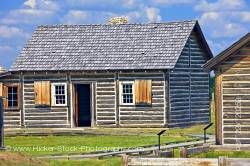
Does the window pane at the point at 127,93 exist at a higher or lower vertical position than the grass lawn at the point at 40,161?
higher

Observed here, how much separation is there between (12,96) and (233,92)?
1776 cm

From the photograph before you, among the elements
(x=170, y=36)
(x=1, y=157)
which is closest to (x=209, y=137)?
(x=170, y=36)

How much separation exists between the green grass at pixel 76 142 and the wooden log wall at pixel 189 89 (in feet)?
16.2

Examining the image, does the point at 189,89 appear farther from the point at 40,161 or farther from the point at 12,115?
the point at 40,161

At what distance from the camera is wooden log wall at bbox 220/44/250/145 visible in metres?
31.4

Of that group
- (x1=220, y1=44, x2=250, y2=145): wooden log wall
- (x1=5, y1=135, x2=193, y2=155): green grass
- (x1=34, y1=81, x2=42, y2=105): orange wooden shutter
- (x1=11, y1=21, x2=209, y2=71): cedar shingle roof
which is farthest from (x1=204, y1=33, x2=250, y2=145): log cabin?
(x1=34, y1=81, x2=42, y2=105): orange wooden shutter

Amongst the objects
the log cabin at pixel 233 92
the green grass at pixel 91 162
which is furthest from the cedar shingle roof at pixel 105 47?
the green grass at pixel 91 162

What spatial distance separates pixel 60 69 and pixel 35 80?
1746 mm

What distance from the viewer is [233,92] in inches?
1244

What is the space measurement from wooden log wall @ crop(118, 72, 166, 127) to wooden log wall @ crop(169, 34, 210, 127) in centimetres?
58

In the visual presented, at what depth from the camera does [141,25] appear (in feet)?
155

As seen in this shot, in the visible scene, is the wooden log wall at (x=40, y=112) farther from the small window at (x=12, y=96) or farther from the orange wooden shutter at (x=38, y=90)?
the small window at (x=12, y=96)

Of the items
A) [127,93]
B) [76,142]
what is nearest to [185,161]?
[76,142]

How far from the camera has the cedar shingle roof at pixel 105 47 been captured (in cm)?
4422
